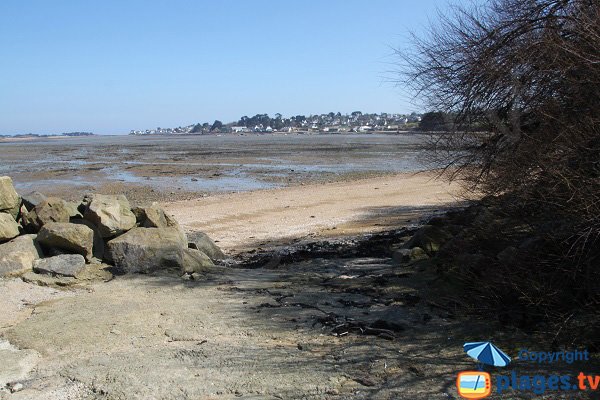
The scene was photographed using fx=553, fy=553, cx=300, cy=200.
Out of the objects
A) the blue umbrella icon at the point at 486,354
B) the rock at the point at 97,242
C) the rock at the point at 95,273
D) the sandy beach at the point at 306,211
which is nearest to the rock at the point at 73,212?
the rock at the point at 97,242

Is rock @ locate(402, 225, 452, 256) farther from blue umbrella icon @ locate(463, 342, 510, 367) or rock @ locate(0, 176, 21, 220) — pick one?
rock @ locate(0, 176, 21, 220)

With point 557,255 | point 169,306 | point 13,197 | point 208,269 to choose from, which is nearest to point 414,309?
point 557,255

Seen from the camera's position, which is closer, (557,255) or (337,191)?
(557,255)

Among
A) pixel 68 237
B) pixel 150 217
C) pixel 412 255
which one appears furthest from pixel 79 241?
pixel 412 255

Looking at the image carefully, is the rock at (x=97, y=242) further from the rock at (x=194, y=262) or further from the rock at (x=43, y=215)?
the rock at (x=194, y=262)

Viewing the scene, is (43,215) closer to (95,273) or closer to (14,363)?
(95,273)

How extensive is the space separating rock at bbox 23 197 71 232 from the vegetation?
6.19 m

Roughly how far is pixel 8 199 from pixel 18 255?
158 centimetres

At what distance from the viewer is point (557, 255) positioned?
4.70 meters

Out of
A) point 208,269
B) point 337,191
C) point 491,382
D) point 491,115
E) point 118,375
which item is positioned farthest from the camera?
point 337,191

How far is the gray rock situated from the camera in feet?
25.8

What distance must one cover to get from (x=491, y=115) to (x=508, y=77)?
1.03 m

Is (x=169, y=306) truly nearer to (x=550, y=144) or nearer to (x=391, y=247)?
(x=550, y=144)

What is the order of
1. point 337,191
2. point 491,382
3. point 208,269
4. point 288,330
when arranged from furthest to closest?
point 337,191 → point 208,269 → point 288,330 → point 491,382
